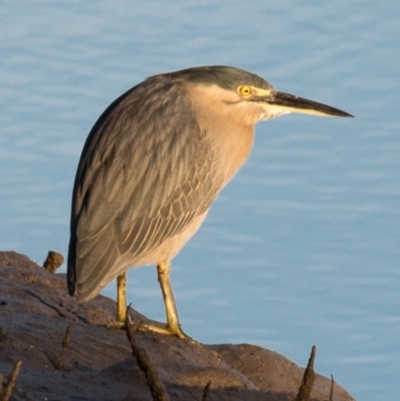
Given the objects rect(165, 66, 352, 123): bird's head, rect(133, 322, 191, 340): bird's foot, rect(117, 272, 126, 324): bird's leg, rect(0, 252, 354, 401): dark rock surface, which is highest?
rect(165, 66, 352, 123): bird's head

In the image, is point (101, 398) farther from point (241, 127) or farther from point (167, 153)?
point (241, 127)

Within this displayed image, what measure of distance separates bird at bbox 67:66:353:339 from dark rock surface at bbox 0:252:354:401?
25 cm

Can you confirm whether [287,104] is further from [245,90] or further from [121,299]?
[121,299]

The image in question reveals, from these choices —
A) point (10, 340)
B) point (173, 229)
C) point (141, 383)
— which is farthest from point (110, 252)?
point (141, 383)

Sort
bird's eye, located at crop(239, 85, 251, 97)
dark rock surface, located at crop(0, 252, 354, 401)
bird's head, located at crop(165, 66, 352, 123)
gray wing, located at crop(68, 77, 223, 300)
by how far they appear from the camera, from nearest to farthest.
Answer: dark rock surface, located at crop(0, 252, 354, 401) < gray wing, located at crop(68, 77, 223, 300) < bird's head, located at crop(165, 66, 352, 123) < bird's eye, located at crop(239, 85, 251, 97)

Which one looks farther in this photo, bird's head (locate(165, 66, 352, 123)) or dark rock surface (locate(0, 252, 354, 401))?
bird's head (locate(165, 66, 352, 123))

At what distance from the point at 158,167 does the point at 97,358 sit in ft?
3.79

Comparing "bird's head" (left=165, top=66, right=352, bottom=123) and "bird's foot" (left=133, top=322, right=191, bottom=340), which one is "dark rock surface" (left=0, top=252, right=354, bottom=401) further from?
"bird's head" (left=165, top=66, right=352, bottom=123)

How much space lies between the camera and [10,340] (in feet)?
17.3

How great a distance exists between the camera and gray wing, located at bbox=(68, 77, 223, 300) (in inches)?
233

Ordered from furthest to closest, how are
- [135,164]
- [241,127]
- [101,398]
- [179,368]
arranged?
[241,127] → [135,164] → [179,368] → [101,398]

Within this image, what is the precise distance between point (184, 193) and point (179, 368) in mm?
1045

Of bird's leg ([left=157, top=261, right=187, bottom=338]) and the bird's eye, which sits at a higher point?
the bird's eye

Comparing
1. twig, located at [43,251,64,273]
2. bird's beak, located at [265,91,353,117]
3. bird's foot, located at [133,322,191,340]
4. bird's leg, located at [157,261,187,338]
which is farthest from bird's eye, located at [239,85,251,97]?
twig, located at [43,251,64,273]
